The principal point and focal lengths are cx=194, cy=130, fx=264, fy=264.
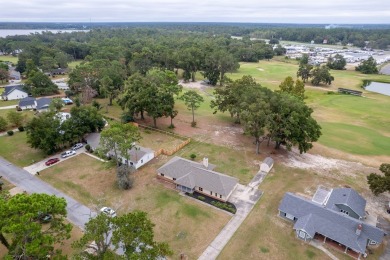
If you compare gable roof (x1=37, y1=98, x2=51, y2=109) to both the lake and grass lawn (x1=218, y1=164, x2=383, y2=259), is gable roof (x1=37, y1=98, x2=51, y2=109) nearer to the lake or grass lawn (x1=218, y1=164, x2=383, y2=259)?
grass lawn (x1=218, y1=164, x2=383, y2=259)

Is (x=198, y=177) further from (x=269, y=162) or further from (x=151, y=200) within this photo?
(x=269, y=162)

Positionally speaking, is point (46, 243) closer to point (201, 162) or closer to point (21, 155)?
point (201, 162)

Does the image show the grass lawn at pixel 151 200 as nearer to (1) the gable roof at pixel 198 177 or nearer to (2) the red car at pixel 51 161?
(2) the red car at pixel 51 161

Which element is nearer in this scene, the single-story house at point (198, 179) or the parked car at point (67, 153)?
the single-story house at point (198, 179)

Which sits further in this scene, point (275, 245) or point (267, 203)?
point (267, 203)

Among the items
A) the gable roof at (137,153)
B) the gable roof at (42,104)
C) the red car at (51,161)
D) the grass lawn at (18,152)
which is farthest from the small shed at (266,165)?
the gable roof at (42,104)

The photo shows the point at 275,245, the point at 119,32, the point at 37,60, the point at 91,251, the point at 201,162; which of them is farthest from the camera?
the point at 119,32

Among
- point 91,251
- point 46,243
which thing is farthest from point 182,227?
point 46,243
